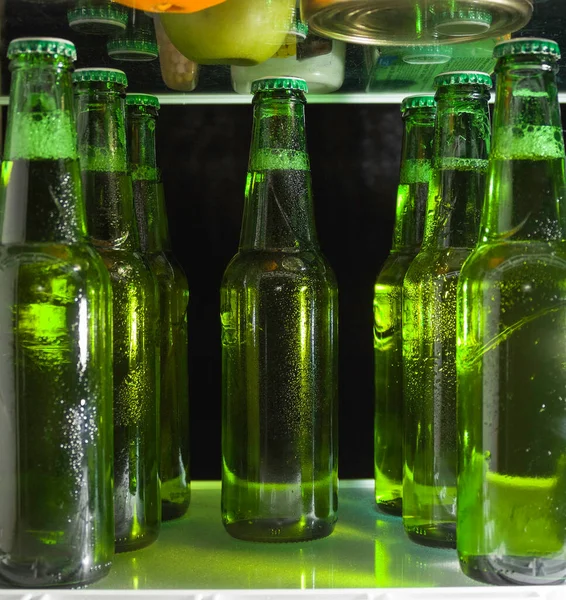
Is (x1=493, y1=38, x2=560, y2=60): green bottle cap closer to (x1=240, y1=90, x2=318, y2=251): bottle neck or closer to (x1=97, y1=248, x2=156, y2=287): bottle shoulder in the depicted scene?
(x1=240, y1=90, x2=318, y2=251): bottle neck

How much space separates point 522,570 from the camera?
67cm

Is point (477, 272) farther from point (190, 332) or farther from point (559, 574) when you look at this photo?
point (190, 332)

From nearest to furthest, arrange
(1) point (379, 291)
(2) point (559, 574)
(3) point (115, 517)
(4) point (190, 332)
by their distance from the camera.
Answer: (2) point (559, 574)
(3) point (115, 517)
(1) point (379, 291)
(4) point (190, 332)

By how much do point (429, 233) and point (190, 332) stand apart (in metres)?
0.39

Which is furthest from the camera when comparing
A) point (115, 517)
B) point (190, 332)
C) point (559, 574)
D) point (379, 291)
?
point (190, 332)

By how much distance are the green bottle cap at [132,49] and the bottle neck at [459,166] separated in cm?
30

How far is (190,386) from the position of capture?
1122 millimetres

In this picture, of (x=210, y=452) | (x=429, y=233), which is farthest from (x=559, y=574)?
(x=210, y=452)

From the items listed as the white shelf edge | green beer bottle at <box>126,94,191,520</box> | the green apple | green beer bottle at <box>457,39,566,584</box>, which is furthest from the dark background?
green beer bottle at <box>457,39,566,584</box>

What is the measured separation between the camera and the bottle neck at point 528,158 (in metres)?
0.69

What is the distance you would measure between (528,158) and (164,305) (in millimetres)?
412

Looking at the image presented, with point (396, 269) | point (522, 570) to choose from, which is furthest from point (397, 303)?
point (522, 570)

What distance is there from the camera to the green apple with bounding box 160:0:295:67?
2.66 ft

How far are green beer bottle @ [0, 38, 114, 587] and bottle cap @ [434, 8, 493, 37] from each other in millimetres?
350
